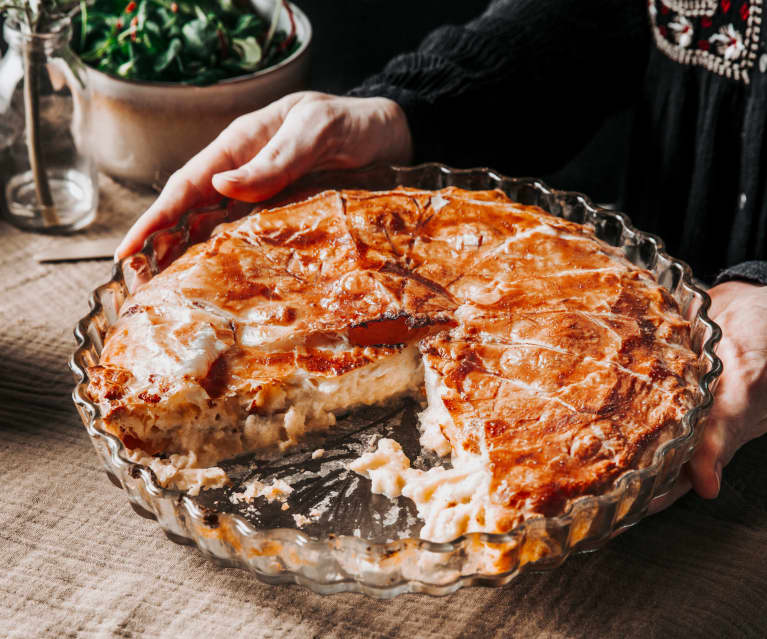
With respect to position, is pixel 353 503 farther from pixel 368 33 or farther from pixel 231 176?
pixel 368 33

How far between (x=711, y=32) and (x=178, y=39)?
182 centimetres

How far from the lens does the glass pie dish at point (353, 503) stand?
5.32 ft

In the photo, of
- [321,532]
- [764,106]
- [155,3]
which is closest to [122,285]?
[321,532]

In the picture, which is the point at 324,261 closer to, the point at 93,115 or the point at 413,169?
the point at 413,169

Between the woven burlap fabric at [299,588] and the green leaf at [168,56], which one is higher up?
the green leaf at [168,56]

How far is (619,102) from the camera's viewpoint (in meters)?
3.51

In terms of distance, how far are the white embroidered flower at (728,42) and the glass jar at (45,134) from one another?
2.08m

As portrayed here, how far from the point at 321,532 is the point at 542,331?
0.68 meters

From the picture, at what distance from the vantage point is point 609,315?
83.6 inches

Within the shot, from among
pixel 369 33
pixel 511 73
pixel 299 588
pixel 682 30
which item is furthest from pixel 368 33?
pixel 299 588

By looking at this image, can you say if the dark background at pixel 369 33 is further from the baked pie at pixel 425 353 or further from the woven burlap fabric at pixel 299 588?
the woven burlap fabric at pixel 299 588

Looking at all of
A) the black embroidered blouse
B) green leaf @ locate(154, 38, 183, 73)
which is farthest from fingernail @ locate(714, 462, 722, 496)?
green leaf @ locate(154, 38, 183, 73)

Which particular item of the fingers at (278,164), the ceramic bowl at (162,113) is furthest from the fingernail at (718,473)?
the ceramic bowl at (162,113)

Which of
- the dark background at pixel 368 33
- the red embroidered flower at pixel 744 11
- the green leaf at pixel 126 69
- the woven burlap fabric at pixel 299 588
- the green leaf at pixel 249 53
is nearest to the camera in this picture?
the woven burlap fabric at pixel 299 588
